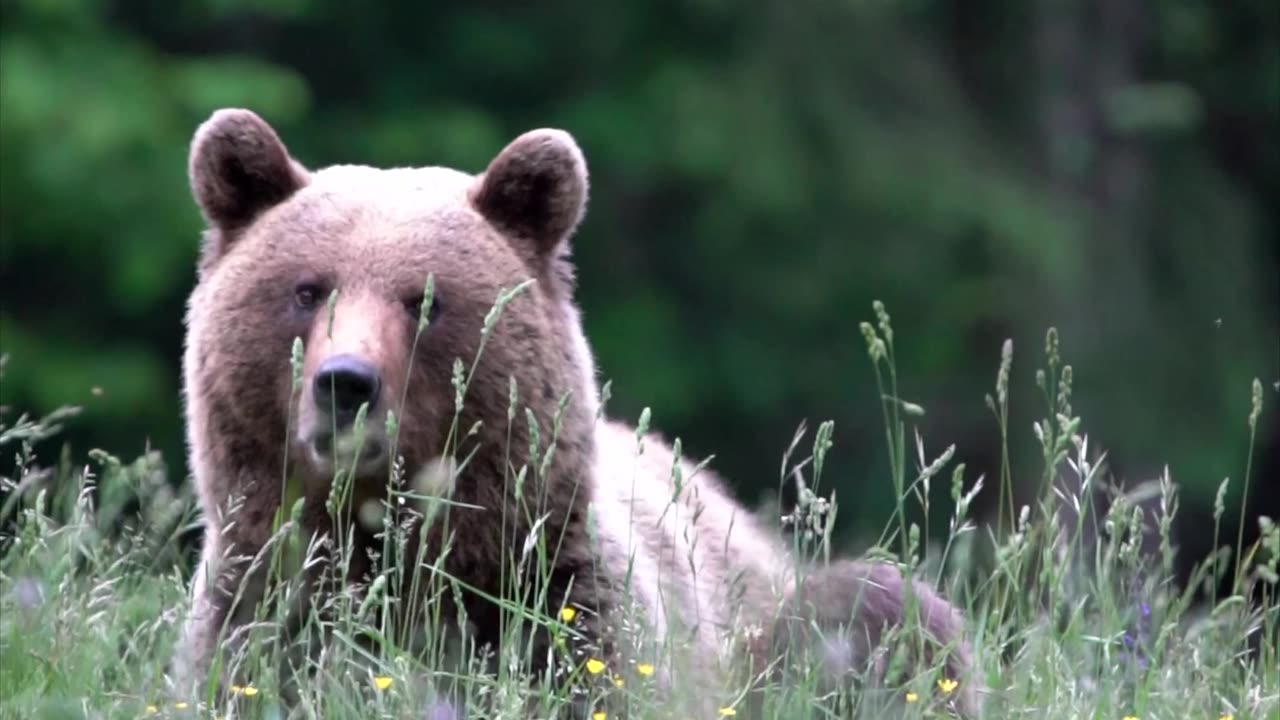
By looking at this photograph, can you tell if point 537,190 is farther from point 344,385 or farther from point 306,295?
point 344,385

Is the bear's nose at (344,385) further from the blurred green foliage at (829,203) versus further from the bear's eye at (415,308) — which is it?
the blurred green foliage at (829,203)

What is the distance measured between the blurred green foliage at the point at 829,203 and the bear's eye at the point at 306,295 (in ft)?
30.0

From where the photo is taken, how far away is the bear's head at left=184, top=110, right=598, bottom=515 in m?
4.84

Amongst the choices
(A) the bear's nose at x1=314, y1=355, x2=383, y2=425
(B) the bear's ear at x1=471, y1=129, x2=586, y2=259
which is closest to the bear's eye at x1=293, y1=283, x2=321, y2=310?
(A) the bear's nose at x1=314, y1=355, x2=383, y2=425

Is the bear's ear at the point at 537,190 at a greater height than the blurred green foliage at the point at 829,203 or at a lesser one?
greater

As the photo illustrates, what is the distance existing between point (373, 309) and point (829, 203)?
1132 centimetres

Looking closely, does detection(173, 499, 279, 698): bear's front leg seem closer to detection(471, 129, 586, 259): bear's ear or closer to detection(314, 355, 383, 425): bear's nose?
detection(314, 355, 383, 425): bear's nose

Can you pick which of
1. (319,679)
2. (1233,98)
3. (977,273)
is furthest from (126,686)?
(1233,98)

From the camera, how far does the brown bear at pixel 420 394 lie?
4.80m

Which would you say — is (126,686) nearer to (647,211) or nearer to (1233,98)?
(647,211)

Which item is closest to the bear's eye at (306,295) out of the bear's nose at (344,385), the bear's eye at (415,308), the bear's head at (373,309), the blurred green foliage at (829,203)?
the bear's head at (373,309)

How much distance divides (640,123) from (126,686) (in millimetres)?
11378

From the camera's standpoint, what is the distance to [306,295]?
5035 millimetres

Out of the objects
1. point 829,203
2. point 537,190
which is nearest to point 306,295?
point 537,190
